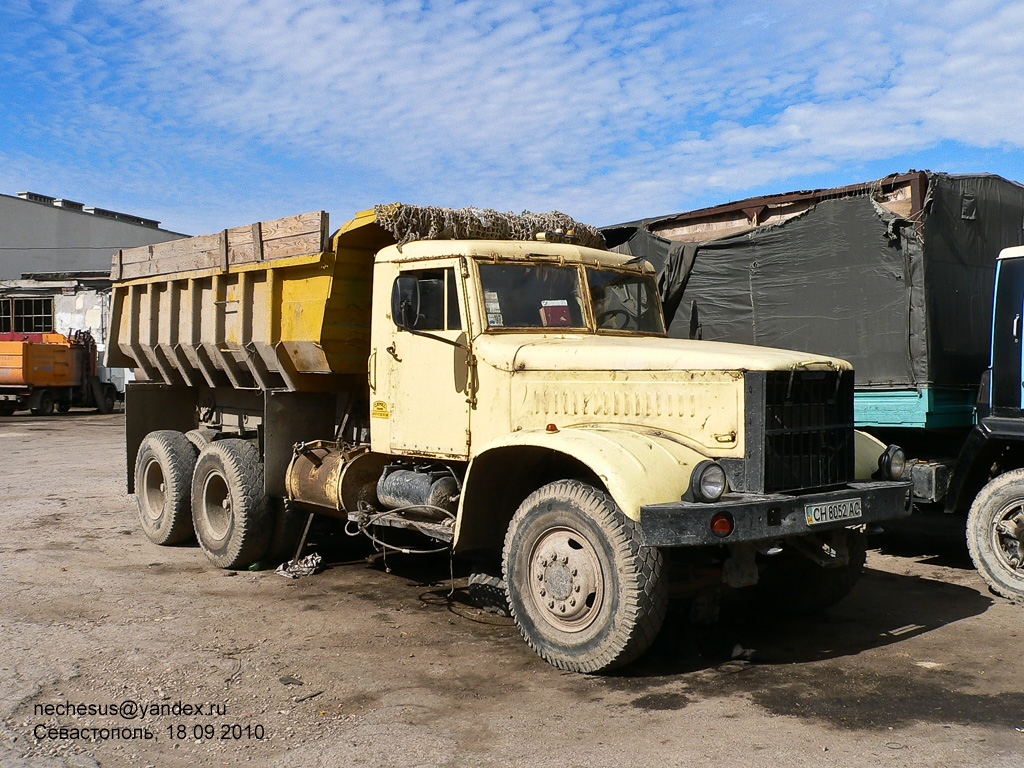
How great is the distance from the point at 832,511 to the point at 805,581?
1.34 meters

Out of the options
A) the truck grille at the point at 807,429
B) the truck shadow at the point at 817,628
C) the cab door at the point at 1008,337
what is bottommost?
the truck shadow at the point at 817,628

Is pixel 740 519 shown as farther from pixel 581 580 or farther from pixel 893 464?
pixel 893 464

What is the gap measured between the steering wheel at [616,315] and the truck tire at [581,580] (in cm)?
158

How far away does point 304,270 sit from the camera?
7324 millimetres

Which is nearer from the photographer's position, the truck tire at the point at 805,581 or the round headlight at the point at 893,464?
the round headlight at the point at 893,464

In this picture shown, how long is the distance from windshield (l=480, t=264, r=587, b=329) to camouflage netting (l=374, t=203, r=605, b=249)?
2.01ft

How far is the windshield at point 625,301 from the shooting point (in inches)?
252

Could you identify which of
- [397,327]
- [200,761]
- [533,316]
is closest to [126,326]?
[397,327]

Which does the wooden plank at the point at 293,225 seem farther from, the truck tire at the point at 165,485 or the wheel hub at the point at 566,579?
the wheel hub at the point at 566,579

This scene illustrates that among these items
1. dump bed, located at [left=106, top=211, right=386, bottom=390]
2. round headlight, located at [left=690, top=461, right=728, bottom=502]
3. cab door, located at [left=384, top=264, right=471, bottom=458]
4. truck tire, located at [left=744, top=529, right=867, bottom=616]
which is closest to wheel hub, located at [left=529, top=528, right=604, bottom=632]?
round headlight, located at [left=690, top=461, right=728, bottom=502]

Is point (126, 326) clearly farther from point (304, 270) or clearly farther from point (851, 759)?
point (851, 759)

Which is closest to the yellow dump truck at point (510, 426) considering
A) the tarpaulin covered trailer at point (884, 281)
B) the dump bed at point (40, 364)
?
the tarpaulin covered trailer at point (884, 281)

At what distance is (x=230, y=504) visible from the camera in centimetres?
786

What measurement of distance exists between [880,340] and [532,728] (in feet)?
16.1
